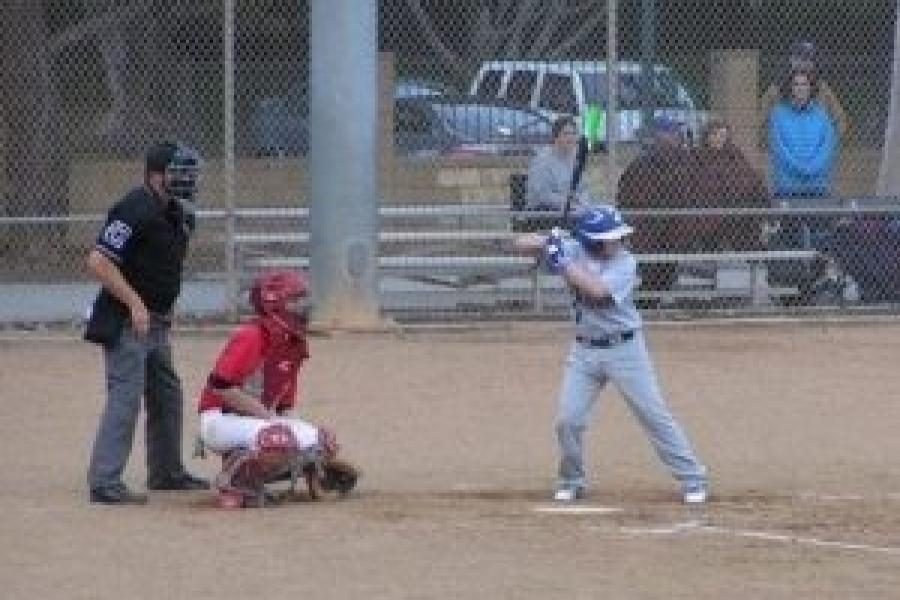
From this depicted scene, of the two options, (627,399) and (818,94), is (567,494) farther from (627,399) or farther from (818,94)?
(818,94)

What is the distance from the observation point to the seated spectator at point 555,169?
1800 cm

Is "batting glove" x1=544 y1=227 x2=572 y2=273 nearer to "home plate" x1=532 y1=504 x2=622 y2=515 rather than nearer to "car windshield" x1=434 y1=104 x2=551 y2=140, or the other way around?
"home plate" x1=532 y1=504 x2=622 y2=515

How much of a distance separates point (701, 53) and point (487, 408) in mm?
6280

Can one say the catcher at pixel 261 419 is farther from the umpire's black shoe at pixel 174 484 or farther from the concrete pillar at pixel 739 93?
the concrete pillar at pixel 739 93

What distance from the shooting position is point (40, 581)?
898 centimetres

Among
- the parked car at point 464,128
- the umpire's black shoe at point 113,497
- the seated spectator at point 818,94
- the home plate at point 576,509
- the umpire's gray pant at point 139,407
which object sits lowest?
the home plate at point 576,509

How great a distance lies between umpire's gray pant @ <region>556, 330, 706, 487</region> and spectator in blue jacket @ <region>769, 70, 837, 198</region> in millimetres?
7536

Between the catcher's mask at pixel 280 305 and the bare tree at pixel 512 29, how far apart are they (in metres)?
7.82

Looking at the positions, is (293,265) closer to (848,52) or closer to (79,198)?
(79,198)

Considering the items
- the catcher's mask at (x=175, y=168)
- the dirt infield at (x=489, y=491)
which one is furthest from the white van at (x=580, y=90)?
the catcher's mask at (x=175, y=168)

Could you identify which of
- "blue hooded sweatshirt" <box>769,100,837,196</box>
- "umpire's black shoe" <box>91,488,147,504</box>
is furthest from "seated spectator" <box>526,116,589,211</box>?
"umpire's black shoe" <box>91,488,147,504</box>

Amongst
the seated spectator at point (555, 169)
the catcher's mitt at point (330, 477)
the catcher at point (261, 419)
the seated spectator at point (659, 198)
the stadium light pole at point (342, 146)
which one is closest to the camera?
the catcher at point (261, 419)

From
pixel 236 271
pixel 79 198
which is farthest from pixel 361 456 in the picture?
pixel 79 198

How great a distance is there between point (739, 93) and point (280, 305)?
9.30m
